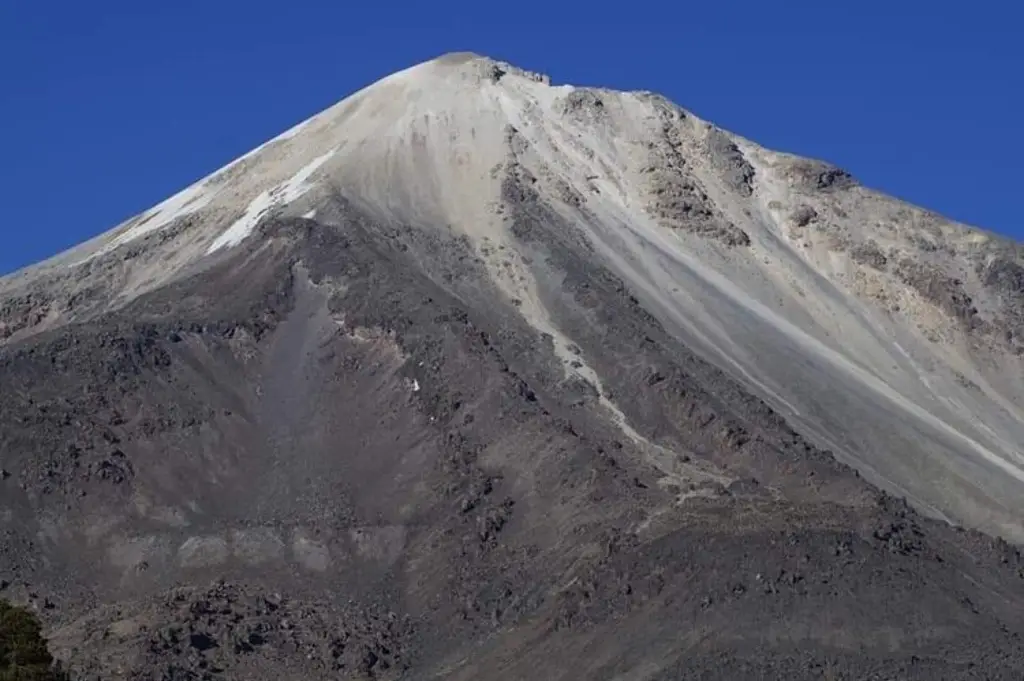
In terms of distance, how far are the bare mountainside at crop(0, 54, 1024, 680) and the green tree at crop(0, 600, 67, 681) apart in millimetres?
24045

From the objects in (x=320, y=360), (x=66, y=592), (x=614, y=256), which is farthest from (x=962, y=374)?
(x=66, y=592)

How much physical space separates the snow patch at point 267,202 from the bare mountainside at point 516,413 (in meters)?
0.34

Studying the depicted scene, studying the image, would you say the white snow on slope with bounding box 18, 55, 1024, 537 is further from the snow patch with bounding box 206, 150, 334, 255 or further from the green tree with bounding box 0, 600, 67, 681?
the green tree with bounding box 0, 600, 67, 681

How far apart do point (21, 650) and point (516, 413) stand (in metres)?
45.9

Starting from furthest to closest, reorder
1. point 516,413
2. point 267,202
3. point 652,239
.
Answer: point 652,239 < point 267,202 < point 516,413

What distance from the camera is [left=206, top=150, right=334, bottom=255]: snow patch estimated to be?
11662 centimetres

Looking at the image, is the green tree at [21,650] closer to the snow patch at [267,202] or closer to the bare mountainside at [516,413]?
the bare mountainside at [516,413]

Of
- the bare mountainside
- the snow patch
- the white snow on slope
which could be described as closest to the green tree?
the bare mountainside

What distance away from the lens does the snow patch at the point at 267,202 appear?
383 feet

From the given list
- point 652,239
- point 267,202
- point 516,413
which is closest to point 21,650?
point 516,413

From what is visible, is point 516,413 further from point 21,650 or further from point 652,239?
point 21,650

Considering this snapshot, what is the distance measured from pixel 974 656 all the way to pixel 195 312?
1852 inches

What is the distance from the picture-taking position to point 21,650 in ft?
160

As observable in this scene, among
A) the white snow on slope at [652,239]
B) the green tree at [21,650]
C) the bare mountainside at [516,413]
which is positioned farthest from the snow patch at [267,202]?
the green tree at [21,650]
